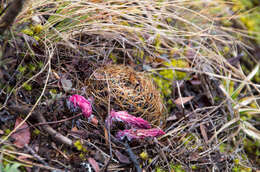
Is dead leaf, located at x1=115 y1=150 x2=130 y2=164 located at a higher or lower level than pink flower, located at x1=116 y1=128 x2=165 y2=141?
lower

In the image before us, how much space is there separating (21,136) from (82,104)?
12.6 inches

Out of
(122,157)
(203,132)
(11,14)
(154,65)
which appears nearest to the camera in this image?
(11,14)

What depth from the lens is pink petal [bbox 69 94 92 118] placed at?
4.10 feet

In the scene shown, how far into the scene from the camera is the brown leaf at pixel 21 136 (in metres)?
1.09

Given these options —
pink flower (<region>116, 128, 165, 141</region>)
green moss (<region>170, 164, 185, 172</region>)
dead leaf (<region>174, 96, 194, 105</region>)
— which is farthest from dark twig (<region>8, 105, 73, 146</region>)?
dead leaf (<region>174, 96, 194, 105</region>)

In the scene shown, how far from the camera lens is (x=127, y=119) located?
50.4 inches

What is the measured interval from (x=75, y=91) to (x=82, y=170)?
0.45 m

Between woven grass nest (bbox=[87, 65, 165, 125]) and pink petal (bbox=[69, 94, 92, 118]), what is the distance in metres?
0.10

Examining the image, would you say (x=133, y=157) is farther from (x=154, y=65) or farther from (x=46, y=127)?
(x=154, y=65)

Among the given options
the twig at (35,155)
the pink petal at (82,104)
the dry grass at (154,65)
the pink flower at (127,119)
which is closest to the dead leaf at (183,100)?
the dry grass at (154,65)

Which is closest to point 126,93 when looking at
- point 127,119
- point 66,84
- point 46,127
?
point 127,119

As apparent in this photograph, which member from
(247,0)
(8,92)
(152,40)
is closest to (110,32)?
(152,40)

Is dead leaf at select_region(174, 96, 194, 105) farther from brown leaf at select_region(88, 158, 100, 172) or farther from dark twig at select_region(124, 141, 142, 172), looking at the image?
brown leaf at select_region(88, 158, 100, 172)

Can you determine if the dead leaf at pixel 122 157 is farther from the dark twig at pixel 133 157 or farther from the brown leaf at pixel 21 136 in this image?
the brown leaf at pixel 21 136
